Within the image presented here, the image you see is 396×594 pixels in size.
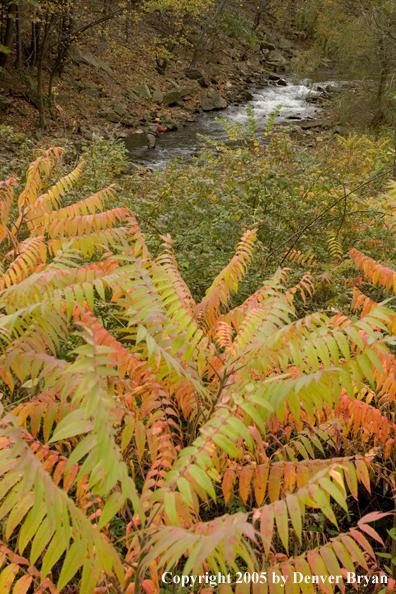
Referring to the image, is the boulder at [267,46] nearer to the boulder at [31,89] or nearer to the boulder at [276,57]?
the boulder at [276,57]

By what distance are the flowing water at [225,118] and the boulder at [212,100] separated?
0.46 meters

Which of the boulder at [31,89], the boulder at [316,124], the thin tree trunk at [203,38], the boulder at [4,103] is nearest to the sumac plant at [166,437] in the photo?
the boulder at [4,103]

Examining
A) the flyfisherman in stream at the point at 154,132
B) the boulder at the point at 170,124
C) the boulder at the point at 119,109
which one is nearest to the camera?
the flyfisherman in stream at the point at 154,132

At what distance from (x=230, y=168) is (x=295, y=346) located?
517 centimetres

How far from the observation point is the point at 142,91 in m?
22.4

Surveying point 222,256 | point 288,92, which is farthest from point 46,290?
point 288,92

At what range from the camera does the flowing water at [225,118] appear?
16641 millimetres

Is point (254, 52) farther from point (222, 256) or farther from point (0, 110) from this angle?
point (222, 256)

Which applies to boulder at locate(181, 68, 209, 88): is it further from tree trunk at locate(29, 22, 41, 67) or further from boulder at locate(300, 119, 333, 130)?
tree trunk at locate(29, 22, 41, 67)

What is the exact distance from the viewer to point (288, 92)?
90.8ft

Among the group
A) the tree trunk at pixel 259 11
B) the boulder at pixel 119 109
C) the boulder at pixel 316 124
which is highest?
the tree trunk at pixel 259 11

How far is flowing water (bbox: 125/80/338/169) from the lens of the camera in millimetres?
16641

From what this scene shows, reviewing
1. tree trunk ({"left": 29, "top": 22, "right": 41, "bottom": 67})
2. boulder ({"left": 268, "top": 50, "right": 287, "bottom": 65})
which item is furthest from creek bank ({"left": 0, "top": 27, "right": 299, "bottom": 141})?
boulder ({"left": 268, "top": 50, "right": 287, "bottom": 65})

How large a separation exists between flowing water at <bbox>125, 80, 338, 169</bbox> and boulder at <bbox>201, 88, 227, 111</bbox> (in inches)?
18.0
